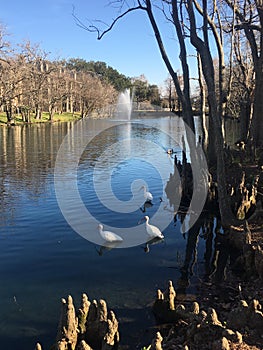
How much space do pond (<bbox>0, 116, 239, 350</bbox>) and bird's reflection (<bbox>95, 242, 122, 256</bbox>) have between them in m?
0.03

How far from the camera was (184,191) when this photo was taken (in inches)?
516

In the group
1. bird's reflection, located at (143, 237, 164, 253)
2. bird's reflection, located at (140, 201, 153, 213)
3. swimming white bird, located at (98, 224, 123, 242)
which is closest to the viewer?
bird's reflection, located at (143, 237, 164, 253)

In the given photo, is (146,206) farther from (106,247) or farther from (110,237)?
(106,247)

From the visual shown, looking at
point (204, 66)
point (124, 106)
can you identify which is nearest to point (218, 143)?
point (204, 66)

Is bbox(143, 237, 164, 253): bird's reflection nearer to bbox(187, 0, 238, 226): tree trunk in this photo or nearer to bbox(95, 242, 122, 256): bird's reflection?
bbox(95, 242, 122, 256): bird's reflection

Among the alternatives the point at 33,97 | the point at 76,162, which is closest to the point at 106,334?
the point at 76,162

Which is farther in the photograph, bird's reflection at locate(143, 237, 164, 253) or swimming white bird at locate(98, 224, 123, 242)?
swimming white bird at locate(98, 224, 123, 242)

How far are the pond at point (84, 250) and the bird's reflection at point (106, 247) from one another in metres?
0.03

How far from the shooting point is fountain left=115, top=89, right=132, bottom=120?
3218 inches

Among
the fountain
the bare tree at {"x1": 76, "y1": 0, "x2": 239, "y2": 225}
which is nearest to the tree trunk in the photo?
the bare tree at {"x1": 76, "y1": 0, "x2": 239, "y2": 225}

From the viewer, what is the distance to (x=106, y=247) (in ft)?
29.5

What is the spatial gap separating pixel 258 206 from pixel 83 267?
15.6 feet

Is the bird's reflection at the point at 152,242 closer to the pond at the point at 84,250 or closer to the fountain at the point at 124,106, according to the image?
the pond at the point at 84,250

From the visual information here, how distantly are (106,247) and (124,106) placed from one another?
83765 millimetres
